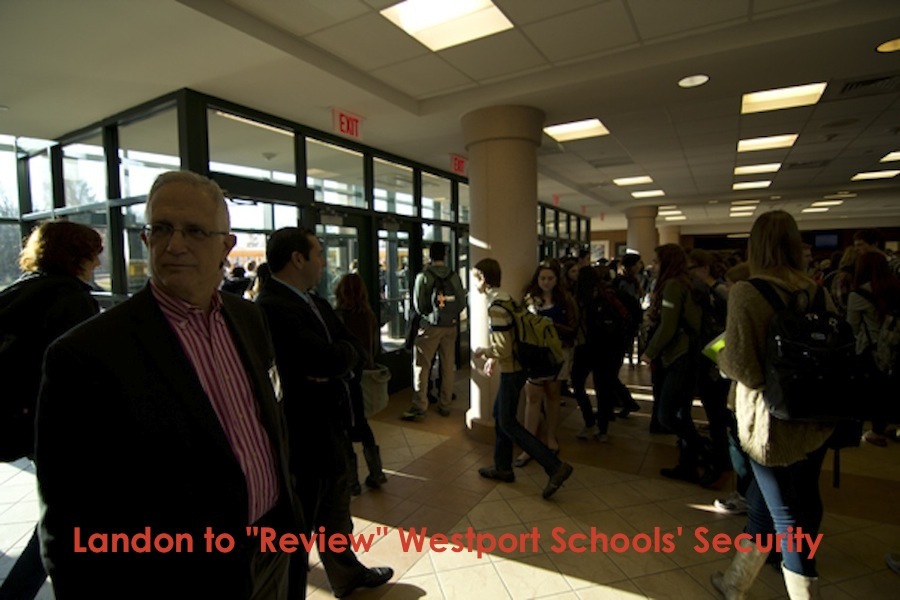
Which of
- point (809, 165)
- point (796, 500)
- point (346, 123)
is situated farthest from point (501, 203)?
point (809, 165)

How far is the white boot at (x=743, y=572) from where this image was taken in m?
1.92

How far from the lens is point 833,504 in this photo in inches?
117

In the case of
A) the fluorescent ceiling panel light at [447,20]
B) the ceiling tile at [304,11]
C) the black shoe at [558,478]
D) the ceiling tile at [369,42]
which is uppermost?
the fluorescent ceiling panel light at [447,20]

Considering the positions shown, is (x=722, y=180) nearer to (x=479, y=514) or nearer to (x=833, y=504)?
(x=833, y=504)

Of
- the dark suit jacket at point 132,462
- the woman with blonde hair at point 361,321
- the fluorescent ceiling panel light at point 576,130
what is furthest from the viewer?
the fluorescent ceiling panel light at point 576,130

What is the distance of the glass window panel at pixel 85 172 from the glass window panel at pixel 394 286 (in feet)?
9.88

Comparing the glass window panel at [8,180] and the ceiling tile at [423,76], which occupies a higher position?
the ceiling tile at [423,76]

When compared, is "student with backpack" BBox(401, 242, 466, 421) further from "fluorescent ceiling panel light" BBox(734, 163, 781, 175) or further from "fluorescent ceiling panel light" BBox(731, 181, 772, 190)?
"fluorescent ceiling panel light" BBox(731, 181, 772, 190)

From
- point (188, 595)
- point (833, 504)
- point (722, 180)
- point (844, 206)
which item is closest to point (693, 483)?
point (833, 504)

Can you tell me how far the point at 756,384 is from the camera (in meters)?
1.75

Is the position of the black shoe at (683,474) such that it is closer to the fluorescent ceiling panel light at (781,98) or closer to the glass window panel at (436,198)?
the fluorescent ceiling panel light at (781,98)

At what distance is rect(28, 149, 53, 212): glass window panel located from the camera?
215 inches

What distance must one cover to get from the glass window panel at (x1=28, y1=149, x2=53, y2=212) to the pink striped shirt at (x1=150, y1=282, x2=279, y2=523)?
6.01 meters

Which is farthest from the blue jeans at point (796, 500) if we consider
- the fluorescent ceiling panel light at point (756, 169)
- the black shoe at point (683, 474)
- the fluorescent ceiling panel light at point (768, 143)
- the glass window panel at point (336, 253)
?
the fluorescent ceiling panel light at point (756, 169)
